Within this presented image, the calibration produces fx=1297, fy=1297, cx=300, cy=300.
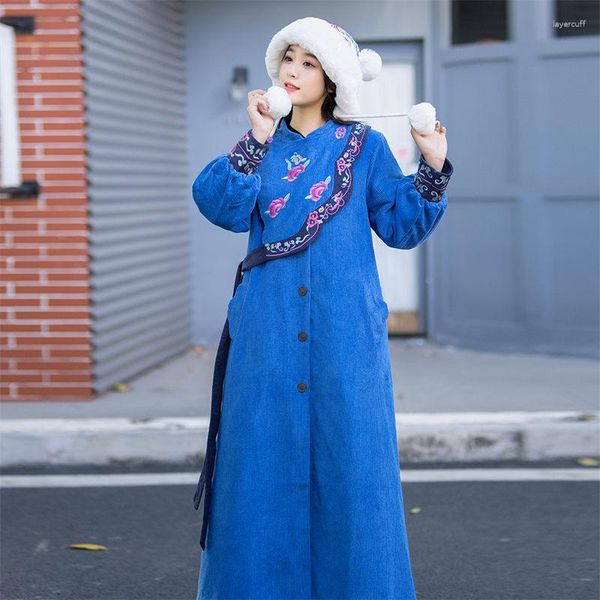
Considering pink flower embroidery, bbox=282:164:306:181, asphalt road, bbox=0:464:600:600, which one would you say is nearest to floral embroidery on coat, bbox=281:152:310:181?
pink flower embroidery, bbox=282:164:306:181

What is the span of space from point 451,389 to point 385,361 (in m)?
4.20

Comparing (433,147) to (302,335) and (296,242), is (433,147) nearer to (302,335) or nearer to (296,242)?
(296,242)

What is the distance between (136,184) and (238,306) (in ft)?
16.8

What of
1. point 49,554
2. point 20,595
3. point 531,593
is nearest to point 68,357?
point 49,554

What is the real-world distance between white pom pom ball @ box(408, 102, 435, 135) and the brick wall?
430 cm

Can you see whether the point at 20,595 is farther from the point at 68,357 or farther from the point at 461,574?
the point at 68,357

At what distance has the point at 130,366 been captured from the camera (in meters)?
8.33

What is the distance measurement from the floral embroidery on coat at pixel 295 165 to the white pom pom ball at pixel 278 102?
14cm

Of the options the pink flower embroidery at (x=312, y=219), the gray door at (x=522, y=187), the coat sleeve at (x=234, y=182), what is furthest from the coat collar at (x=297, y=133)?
the gray door at (x=522, y=187)

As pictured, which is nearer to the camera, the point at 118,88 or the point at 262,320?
the point at 262,320

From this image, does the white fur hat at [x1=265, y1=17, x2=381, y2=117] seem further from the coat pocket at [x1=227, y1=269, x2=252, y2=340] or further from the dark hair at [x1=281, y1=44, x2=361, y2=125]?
the coat pocket at [x1=227, y1=269, x2=252, y2=340]

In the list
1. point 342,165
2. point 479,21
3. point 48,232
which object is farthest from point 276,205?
point 479,21

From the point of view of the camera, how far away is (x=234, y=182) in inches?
135

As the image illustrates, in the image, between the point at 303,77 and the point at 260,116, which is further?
the point at 303,77
